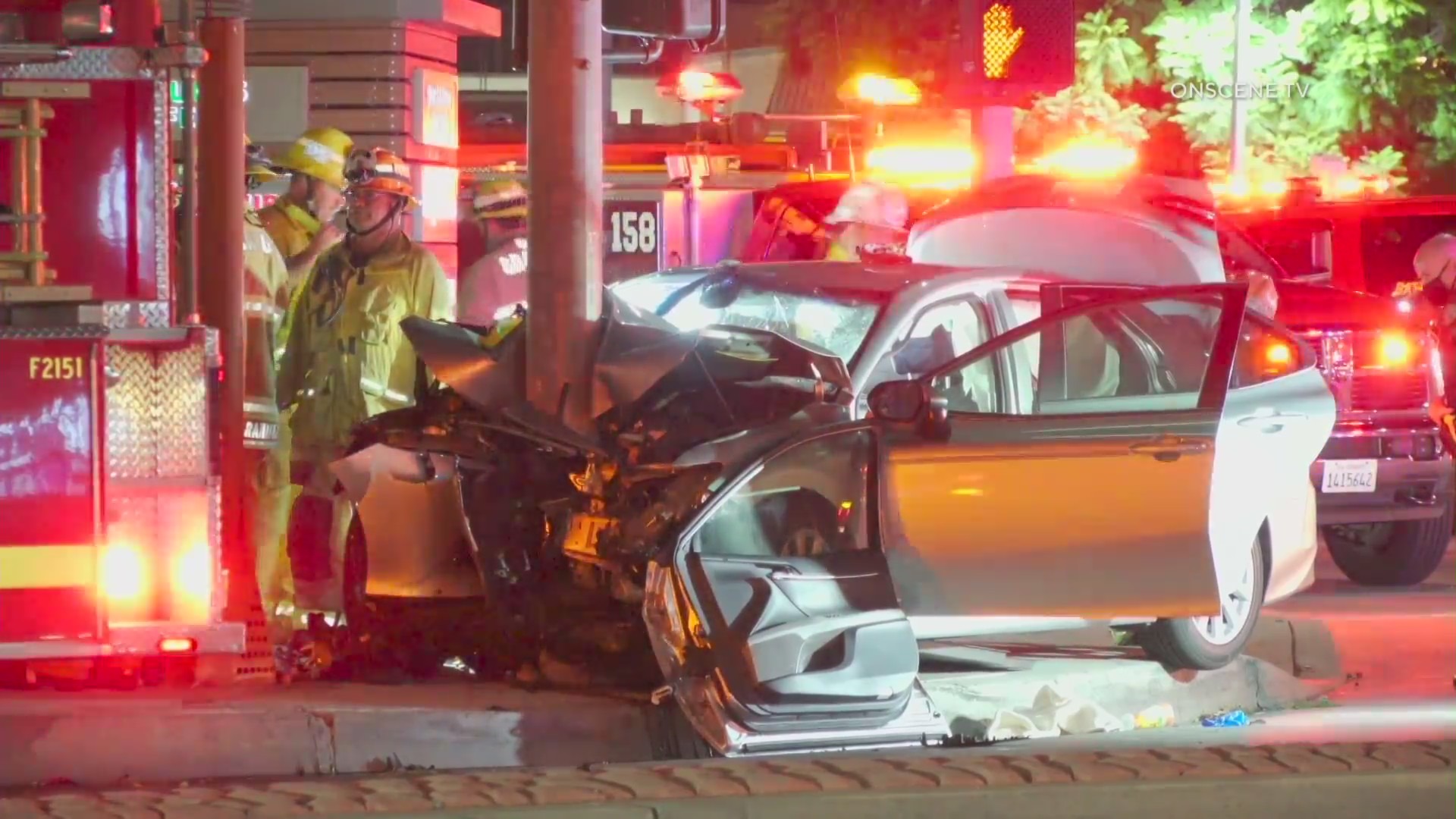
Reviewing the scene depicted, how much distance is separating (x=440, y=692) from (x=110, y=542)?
4.38 feet

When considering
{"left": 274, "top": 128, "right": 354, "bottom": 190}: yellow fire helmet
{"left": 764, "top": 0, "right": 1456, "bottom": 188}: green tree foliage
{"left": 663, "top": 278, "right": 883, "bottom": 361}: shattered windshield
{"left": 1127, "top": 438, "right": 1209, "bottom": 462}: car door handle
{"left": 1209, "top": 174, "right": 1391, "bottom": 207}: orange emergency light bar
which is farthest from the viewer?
{"left": 764, "top": 0, "right": 1456, "bottom": 188}: green tree foliage

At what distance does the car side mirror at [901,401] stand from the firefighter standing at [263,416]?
325 cm

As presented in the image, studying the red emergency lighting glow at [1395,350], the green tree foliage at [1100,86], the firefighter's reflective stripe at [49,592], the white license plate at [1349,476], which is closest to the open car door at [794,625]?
the firefighter's reflective stripe at [49,592]

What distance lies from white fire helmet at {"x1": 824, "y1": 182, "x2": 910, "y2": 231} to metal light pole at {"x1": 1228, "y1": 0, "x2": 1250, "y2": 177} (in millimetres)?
15333

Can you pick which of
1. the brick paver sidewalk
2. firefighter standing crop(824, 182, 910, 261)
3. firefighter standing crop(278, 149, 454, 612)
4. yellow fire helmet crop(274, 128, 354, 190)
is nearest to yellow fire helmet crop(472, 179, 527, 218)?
yellow fire helmet crop(274, 128, 354, 190)

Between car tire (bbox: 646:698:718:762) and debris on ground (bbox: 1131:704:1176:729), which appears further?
debris on ground (bbox: 1131:704:1176:729)

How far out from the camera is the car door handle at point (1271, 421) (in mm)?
8500

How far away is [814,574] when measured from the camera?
735 cm

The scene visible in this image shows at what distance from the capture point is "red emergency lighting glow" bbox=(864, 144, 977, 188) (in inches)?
606

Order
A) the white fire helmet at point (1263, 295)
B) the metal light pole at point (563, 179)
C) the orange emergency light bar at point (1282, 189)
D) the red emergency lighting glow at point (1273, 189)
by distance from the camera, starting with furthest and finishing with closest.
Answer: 1. the red emergency lighting glow at point (1273, 189)
2. the orange emergency light bar at point (1282, 189)
3. the white fire helmet at point (1263, 295)
4. the metal light pole at point (563, 179)

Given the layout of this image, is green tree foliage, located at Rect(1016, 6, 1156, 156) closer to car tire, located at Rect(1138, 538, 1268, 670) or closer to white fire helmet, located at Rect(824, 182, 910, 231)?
white fire helmet, located at Rect(824, 182, 910, 231)

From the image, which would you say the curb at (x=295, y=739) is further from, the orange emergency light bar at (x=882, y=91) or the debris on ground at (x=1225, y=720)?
the orange emergency light bar at (x=882, y=91)

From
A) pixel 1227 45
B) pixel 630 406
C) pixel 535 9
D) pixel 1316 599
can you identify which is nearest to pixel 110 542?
pixel 630 406

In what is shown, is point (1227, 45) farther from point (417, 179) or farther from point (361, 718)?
point (361, 718)
